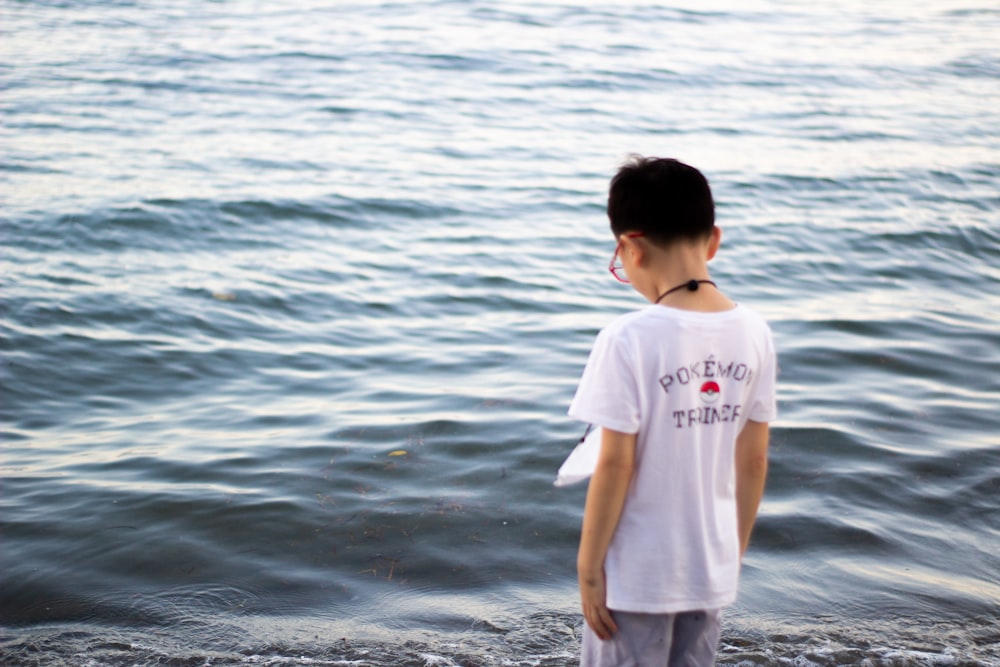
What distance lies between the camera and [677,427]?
2.32 metres

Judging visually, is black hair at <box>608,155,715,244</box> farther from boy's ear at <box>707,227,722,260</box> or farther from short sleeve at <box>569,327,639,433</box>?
short sleeve at <box>569,327,639,433</box>

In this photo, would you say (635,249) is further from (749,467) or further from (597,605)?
(597,605)

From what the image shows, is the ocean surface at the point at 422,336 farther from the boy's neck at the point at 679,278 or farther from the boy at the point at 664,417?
the boy's neck at the point at 679,278

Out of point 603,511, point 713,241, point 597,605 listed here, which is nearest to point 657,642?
point 597,605

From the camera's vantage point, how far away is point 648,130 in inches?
538

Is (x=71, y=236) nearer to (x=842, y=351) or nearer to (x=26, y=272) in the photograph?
(x=26, y=272)

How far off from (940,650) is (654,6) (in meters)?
19.7

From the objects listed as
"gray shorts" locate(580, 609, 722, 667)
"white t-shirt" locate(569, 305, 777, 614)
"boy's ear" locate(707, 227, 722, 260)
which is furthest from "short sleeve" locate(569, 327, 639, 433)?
"gray shorts" locate(580, 609, 722, 667)

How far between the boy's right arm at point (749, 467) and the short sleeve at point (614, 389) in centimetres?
36

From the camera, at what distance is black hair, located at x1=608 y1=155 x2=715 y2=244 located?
7.62 feet

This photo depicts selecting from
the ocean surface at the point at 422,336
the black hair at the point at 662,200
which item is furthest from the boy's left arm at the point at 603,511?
the ocean surface at the point at 422,336

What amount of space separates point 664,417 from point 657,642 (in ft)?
1.76

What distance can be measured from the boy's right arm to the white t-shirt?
0.24 ft

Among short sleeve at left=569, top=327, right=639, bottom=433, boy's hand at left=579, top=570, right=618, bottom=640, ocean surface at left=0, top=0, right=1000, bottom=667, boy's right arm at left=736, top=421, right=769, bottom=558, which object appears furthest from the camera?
ocean surface at left=0, top=0, right=1000, bottom=667
